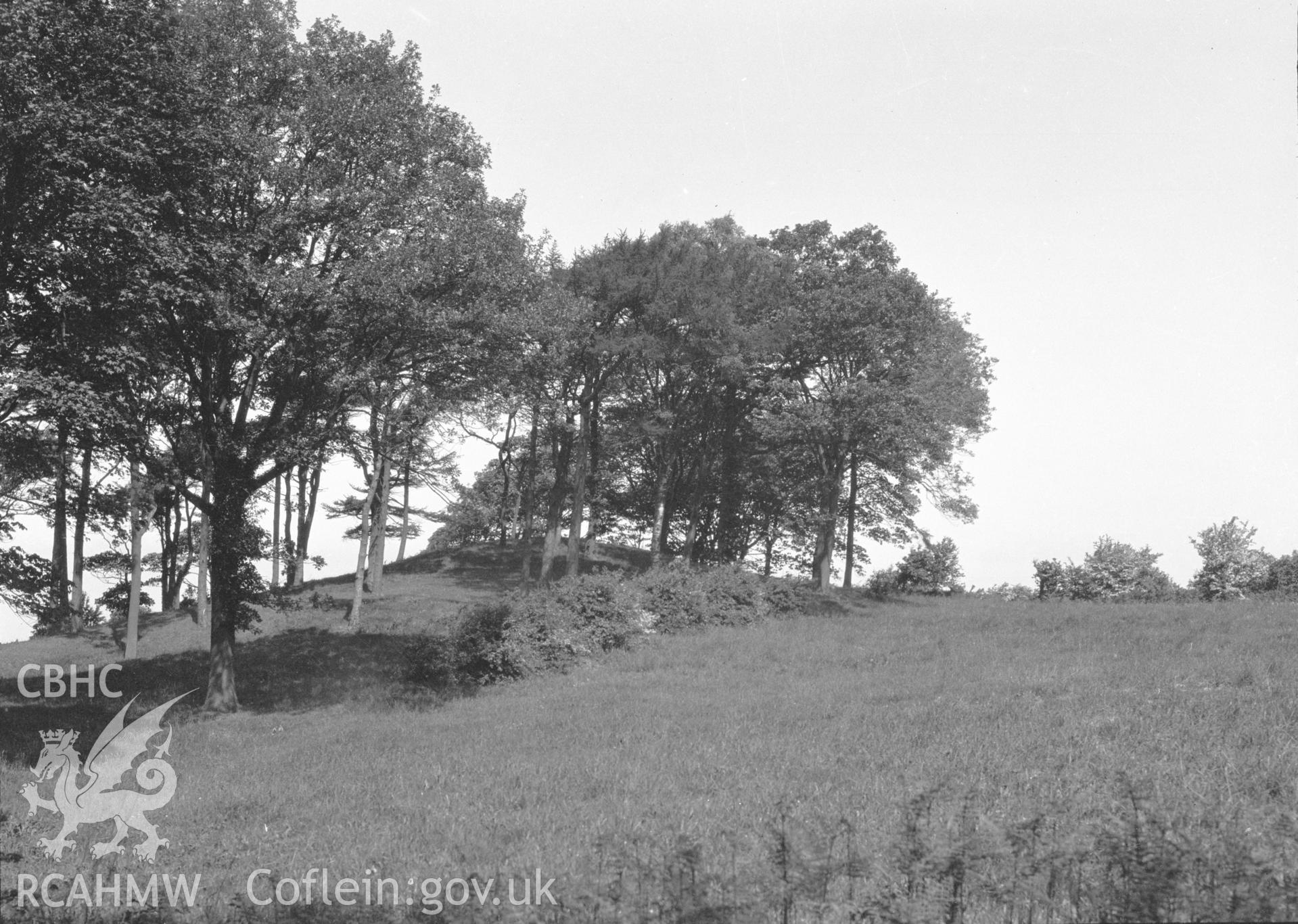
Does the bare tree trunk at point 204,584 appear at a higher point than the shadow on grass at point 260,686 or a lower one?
higher

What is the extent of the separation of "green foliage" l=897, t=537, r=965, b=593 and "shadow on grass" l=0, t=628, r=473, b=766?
23375 mm

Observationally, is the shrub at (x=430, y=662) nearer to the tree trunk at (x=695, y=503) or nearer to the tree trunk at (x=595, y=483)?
the tree trunk at (x=595, y=483)

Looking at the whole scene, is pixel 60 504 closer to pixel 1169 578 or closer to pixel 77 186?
pixel 77 186

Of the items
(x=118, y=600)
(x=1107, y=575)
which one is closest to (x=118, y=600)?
(x=118, y=600)

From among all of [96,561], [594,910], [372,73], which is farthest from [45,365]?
[96,561]

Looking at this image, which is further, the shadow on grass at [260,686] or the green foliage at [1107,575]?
the green foliage at [1107,575]

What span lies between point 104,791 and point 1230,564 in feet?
123

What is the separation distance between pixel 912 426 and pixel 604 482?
2217 centimetres

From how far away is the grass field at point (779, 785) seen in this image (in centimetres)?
691

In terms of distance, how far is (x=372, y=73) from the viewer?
2231 centimetres

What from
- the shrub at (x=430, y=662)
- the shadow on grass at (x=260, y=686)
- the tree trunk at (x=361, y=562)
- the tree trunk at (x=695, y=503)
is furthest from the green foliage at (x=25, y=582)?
the tree trunk at (x=695, y=503)

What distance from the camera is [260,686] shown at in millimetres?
24625

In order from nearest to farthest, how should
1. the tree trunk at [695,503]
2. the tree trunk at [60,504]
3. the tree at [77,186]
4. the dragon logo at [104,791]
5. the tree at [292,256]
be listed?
the dragon logo at [104,791], the tree at [77,186], the tree trunk at [60,504], the tree at [292,256], the tree trunk at [695,503]

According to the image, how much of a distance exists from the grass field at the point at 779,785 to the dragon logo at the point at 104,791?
10.0 inches
